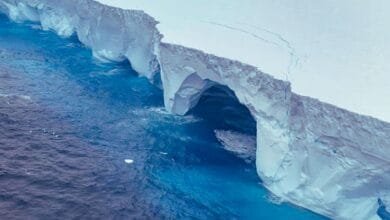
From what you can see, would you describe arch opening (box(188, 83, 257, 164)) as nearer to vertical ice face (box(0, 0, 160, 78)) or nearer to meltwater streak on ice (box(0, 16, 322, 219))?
meltwater streak on ice (box(0, 16, 322, 219))

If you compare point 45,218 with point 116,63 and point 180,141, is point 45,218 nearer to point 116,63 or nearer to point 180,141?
point 180,141

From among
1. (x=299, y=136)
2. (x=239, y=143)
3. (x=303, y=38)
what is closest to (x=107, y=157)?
(x=239, y=143)

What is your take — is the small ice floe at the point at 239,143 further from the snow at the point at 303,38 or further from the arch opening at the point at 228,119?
the snow at the point at 303,38

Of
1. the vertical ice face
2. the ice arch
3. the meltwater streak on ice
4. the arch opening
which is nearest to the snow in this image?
the ice arch

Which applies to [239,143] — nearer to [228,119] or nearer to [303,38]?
[228,119]

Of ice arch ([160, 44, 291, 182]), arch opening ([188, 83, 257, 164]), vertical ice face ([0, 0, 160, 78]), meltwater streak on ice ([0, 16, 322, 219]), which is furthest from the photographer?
vertical ice face ([0, 0, 160, 78])

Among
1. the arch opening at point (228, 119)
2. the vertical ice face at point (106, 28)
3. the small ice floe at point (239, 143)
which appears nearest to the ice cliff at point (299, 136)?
the vertical ice face at point (106, 28)
